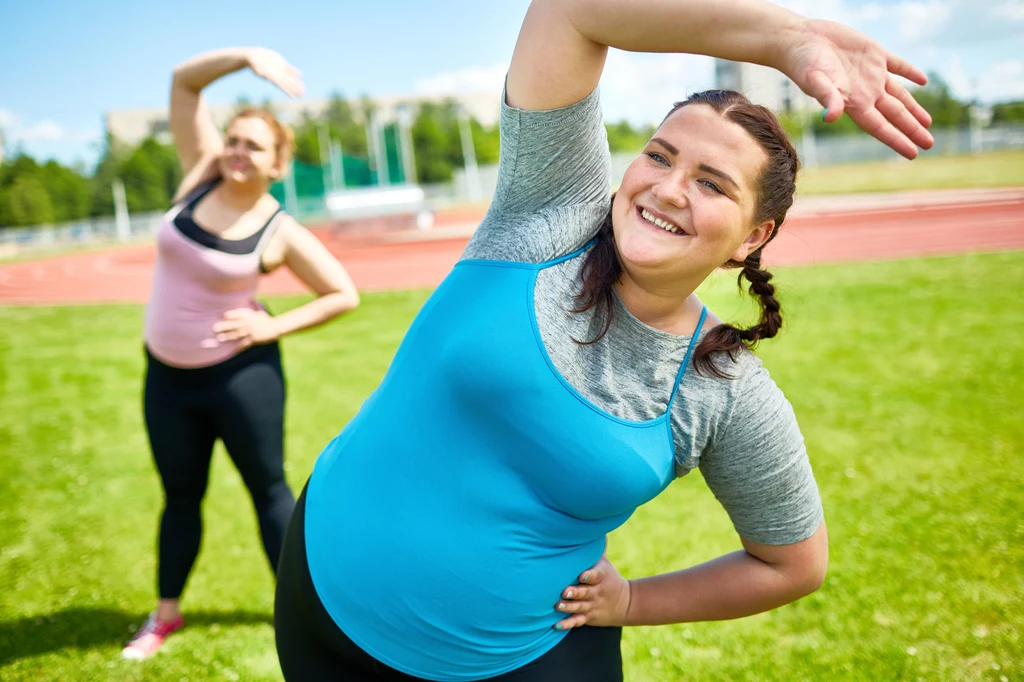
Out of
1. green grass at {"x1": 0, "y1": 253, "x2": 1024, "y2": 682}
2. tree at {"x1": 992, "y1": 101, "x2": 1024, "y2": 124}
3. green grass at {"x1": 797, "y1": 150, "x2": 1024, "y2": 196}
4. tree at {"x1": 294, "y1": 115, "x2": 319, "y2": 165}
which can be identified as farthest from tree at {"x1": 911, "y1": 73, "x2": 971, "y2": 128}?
green grass at {"x1": 0, "y1": 253, "x2": 1024, "y2": 682}

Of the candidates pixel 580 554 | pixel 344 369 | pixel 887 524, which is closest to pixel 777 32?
pixel 580 554

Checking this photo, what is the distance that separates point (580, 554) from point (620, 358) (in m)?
0.41

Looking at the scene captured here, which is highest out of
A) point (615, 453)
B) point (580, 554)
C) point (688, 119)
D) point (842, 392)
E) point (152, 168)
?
point (688, 119)

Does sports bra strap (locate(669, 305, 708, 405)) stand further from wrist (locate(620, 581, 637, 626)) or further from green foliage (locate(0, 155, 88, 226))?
green foliage (locate(0, 155, 88, 226))

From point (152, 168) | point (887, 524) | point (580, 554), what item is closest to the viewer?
point (580, 554)

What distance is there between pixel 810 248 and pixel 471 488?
16.1 meters

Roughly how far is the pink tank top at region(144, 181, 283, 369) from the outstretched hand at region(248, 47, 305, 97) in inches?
26.7

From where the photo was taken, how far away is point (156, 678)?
3.51 metres

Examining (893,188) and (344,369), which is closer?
(344,369)

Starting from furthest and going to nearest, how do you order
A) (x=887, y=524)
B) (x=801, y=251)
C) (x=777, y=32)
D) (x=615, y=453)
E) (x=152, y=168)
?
(x=152, y=168) < (x=801, y=251) < (x=887, y=524) < (x=615, y=453) < (x=777, y=32)

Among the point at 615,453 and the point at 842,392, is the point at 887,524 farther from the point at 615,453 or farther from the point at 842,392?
the point at 615,453

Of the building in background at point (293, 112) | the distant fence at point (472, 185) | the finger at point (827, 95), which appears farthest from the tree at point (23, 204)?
the finger at point (827, 95)

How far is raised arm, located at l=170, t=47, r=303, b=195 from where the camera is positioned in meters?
3.23

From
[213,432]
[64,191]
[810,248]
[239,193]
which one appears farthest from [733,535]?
[64,191]
